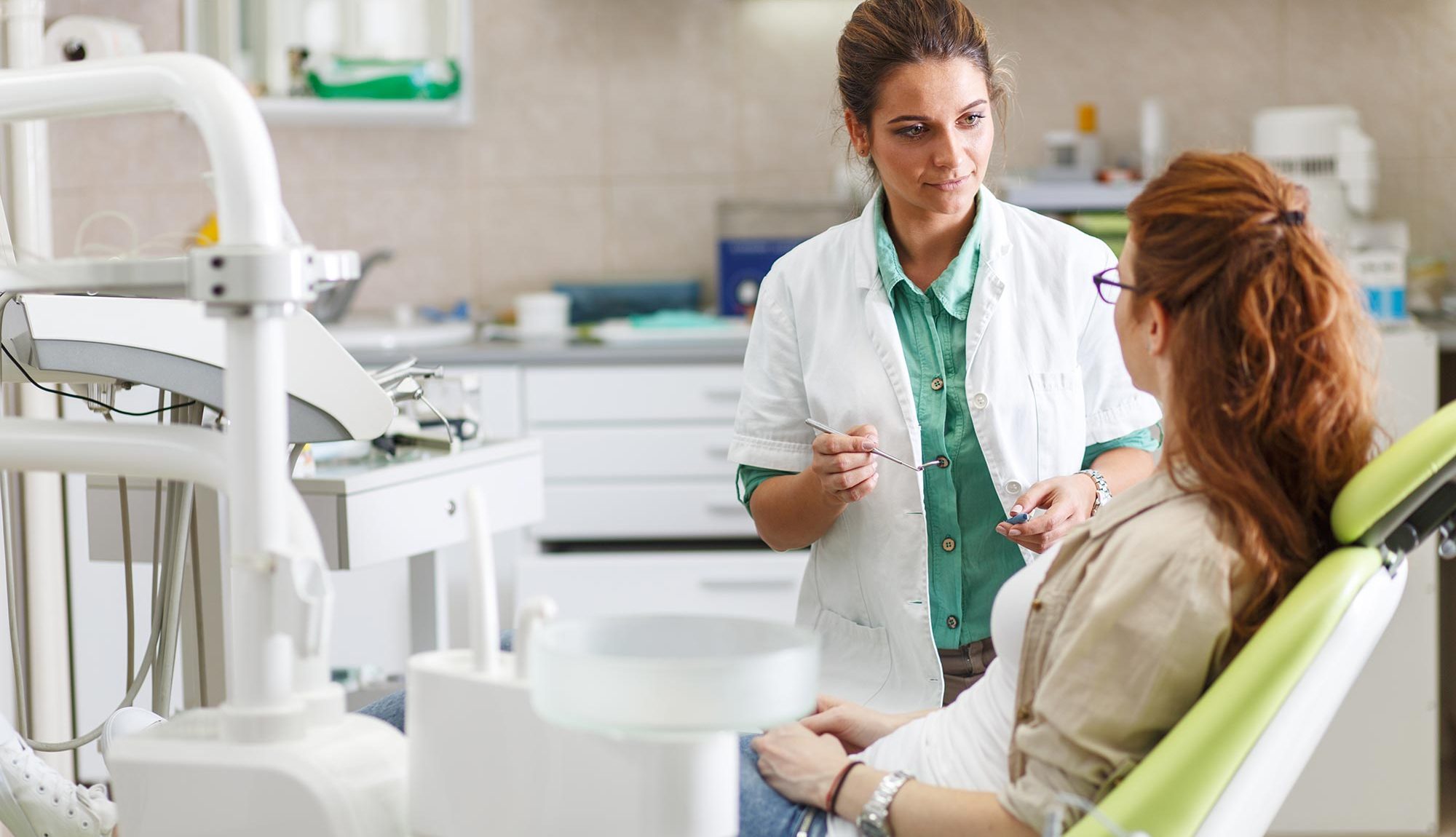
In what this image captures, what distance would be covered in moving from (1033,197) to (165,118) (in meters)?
2.04

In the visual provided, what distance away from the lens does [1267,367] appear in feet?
3.33

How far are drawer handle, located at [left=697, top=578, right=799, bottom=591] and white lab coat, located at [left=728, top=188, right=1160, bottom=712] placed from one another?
3.91 feet

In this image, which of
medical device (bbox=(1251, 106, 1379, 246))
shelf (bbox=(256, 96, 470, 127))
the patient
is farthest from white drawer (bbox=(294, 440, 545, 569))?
medical device (bbox=(1251, 106, 1379, 246))

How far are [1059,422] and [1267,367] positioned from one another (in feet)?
1.64

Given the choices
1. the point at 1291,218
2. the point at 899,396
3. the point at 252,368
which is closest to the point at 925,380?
the point at 899,396

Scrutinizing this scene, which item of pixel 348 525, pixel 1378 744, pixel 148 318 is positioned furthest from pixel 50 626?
pixel 1378 744

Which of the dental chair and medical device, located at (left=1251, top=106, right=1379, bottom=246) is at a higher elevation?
medical device, located at (left=1251, top=106, right=1379, bottom=246)

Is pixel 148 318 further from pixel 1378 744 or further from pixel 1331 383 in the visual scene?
pixel 1378 744

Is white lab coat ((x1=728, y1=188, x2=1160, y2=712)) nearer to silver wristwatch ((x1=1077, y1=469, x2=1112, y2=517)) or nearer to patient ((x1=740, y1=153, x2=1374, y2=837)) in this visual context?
silver wristwatch ((x1=1077, y1=469, x2=1112, y2=517))

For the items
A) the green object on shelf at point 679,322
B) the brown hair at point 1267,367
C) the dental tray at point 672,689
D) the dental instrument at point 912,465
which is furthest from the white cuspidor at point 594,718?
the green object on shelf at point 679,322

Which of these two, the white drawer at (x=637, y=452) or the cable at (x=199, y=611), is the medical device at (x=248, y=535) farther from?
the white drawer at (x=637, y=452)

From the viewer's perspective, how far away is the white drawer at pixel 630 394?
9.43 ft

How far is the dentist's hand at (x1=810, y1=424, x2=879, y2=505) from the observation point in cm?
140

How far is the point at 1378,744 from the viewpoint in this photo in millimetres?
2592
